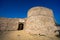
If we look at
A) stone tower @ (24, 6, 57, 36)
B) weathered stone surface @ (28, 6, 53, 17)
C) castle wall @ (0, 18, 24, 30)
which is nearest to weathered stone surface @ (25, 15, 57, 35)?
stone tower @ (24, 6, 57, 36)

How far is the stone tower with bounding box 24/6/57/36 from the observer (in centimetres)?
1164

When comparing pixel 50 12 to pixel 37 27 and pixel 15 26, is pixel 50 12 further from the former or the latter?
pixel 15 26

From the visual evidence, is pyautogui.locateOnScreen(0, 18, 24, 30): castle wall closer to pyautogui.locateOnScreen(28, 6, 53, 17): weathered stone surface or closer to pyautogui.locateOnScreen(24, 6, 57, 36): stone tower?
pyautogui.locateOnScreen(24, 6, 57, 36): stone tower

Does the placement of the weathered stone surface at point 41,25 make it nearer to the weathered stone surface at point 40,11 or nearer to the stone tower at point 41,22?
the stone tower at point 41,22

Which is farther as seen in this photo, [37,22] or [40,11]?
[40,11]

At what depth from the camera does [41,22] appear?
480 inches

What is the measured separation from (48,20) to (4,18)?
6139mm

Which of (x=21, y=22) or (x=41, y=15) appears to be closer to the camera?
(x=41, y=15)

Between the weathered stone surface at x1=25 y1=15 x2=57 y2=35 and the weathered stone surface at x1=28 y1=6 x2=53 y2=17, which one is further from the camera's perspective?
the weathered stone surface at x1=28 y1=6 x2=53 y2=17

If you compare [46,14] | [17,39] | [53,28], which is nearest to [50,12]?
[46,14]

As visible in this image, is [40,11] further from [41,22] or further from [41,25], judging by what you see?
[41,25]

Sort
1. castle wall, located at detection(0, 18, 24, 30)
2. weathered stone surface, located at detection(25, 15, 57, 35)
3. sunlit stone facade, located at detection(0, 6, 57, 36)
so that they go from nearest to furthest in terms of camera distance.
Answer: weathered stone surface, located at detection(25, 15, 57, 35), sunlit stone facade, located at detection(0, 6, 57, 36), castle wall, located at detection(0, 18, 24, 30)

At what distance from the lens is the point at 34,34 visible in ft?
37.3

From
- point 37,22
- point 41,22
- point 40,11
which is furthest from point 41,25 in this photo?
point 40,11
